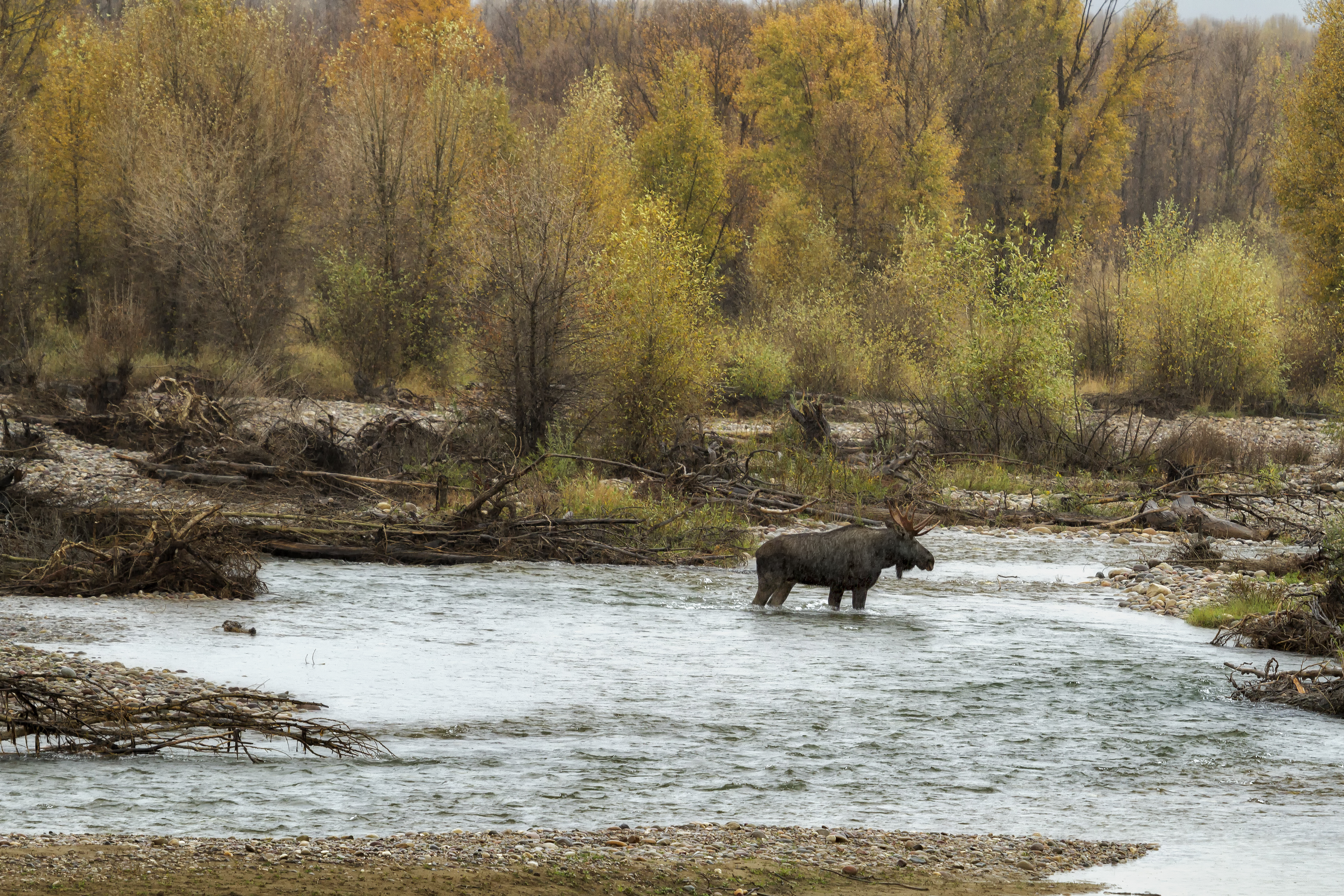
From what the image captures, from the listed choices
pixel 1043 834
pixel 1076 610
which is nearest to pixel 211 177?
pixel 1076 610

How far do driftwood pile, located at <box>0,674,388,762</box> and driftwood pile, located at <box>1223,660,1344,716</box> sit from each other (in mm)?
7356

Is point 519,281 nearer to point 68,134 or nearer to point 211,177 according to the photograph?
point 211,177

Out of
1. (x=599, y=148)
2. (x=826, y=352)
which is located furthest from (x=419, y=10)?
(x=826, y=352)

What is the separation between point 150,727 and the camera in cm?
946

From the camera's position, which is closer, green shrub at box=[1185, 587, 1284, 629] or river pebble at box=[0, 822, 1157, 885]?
river pebble at box=[0, 822, 1157, 885]

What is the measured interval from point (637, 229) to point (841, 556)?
47.0 feet

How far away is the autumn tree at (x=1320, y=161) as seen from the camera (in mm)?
40312

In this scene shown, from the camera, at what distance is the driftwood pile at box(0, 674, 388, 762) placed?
8.53 metres

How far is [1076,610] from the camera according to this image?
16.5 m

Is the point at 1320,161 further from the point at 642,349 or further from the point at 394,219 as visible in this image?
the point at 394,219

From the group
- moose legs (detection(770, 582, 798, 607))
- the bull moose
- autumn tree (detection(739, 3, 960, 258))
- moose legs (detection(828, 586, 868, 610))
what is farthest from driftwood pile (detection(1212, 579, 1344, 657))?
autumn tree (detection(739, 3, 960, 258))

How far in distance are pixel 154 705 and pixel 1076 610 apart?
36.9ft

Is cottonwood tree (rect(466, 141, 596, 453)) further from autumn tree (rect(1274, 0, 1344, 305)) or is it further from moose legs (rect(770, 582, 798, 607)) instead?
autumn tree (rect(1274, 0, 1344, 305))

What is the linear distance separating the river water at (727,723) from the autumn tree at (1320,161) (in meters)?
28.6
